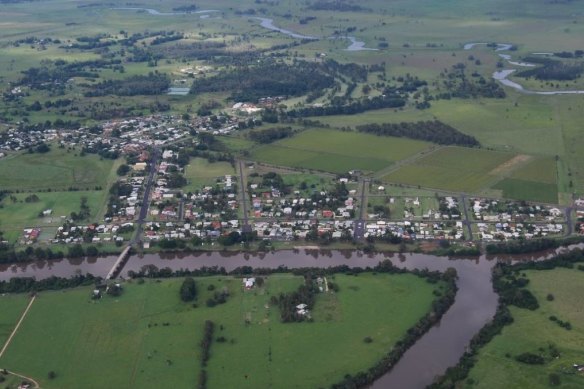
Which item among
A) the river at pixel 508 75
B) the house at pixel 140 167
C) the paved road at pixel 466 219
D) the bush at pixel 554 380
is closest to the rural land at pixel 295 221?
the bush at pixel 554 380

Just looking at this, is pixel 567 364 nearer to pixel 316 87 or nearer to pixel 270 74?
pixel 316 87

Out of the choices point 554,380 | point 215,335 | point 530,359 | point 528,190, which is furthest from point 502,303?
point 528,190

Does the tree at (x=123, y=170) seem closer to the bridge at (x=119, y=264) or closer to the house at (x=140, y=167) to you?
the house at (x=140, y=167)

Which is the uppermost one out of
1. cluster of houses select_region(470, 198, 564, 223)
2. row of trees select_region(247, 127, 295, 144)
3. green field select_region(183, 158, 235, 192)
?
row of trees select_region(247, 127, 295, 144)

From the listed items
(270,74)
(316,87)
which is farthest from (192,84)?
(316,87)

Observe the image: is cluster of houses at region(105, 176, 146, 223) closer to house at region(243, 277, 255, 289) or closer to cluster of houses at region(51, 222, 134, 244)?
cluster of houses at region(51, 222, 134, 244)

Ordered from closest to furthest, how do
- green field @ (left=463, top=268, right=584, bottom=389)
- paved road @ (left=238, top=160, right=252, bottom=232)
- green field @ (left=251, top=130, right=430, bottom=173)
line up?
green field @ (left=463, top=268, right=584, bottom=389) → paved road @ (left=238, top=160, right=252, bottom=232) → green field @ (left=251, top=130, right=430, bottom=173)

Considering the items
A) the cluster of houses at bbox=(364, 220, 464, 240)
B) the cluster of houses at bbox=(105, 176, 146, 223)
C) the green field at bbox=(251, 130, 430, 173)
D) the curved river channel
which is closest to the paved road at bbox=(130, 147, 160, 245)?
the cluster of houses at bbox=(105, 176, 146, 223)
